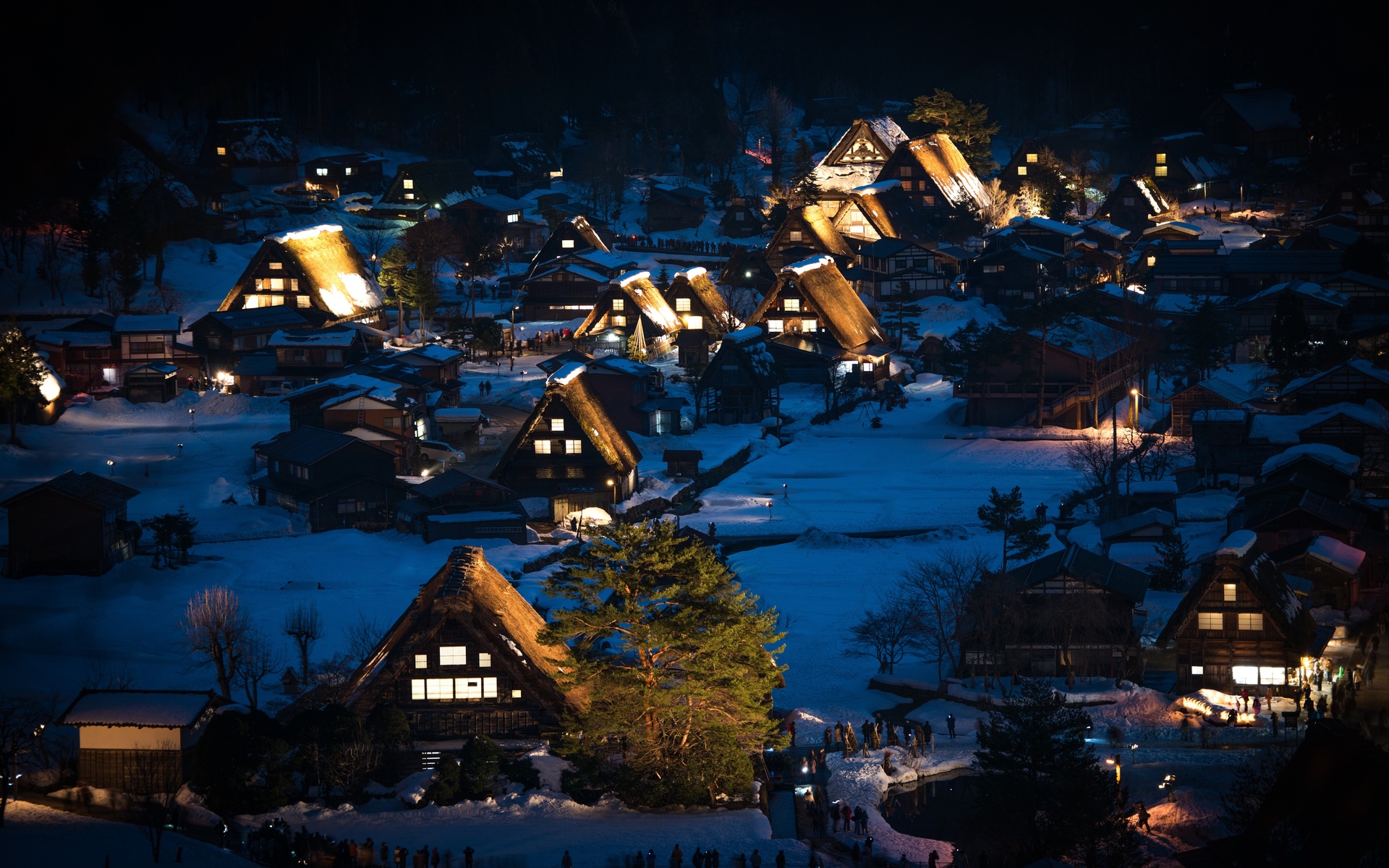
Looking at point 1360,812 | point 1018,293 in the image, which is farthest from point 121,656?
point 1018,293

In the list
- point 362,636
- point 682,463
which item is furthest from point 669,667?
point 682,463

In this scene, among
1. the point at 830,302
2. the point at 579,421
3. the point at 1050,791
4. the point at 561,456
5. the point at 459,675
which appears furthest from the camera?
the point at 830,302

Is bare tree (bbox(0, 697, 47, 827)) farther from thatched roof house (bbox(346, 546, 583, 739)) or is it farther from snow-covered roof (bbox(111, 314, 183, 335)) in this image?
snow-covered roof (bbox(111, 314, 183, 335))

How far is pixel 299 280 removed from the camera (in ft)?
192

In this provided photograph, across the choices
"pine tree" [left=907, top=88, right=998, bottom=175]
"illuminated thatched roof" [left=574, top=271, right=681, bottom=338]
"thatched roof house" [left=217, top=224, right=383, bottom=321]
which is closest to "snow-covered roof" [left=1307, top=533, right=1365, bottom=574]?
"illuminated thatched roof" [left=574, top=271, right=681, bottom=338]

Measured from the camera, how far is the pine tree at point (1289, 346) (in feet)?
162

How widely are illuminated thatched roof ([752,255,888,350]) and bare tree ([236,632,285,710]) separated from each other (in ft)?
97.9

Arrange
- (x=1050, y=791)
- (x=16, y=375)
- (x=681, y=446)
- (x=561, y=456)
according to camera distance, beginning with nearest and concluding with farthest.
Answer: (x=1050, y=791), (x=561, y=456), (x=16, y=375), (x=681, y=446)

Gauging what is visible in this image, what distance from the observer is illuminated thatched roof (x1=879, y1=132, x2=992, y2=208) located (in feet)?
242

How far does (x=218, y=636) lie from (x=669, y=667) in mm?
8948

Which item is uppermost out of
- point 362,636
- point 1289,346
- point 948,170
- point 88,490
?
point 948,170

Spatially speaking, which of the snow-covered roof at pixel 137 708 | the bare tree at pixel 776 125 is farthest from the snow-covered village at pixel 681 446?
the bare tree at pixel 776 125

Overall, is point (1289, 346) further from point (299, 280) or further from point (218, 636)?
point (218, 636)

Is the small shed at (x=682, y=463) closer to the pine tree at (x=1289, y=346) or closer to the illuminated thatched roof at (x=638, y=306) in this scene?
the illuminated thatched roof at (x=638, y=306)
